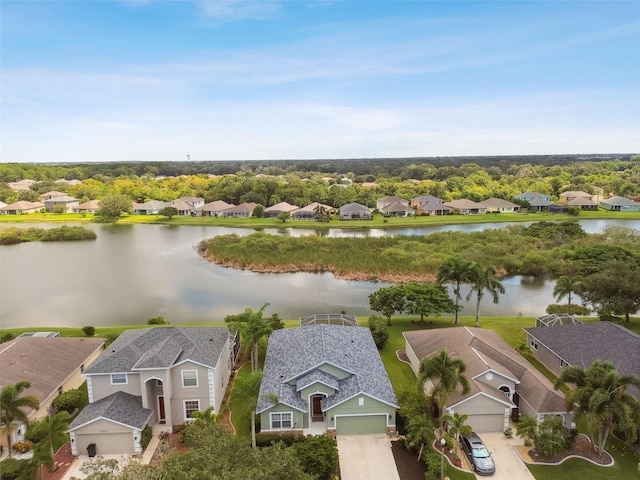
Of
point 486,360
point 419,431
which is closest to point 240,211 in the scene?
point 486,360

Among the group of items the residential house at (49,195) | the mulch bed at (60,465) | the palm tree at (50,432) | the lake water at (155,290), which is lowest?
the lake water at (155,290)

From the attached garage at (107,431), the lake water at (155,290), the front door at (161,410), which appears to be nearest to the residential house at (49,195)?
the lake water at (155,290)

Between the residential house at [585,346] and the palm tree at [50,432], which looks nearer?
the palm tree at [50,432]

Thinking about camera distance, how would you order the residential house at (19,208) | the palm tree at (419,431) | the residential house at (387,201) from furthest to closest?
the residential house at (387,201)
the residential house at (19,208)
the palm tree at (419,431)

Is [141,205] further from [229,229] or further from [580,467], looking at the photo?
[580,467]

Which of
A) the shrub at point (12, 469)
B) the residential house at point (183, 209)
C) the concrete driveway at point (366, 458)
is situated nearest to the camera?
the shrub at point (12, 469)

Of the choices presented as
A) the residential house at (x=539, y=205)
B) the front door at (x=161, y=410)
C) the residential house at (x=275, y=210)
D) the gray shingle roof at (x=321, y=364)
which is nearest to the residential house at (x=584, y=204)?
the residential house at (x=539, y=205)

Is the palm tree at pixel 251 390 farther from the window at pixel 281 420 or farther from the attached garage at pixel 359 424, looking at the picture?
the attached garage at pixel 359 424

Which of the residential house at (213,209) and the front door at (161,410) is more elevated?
the residential house at (213,209)
